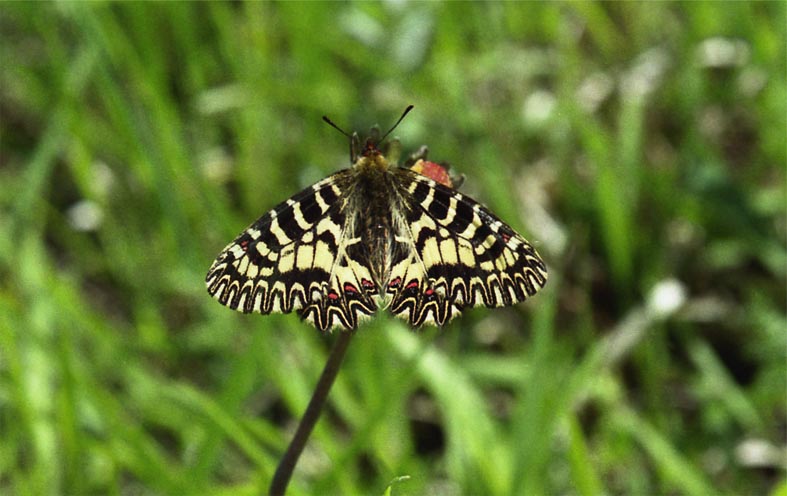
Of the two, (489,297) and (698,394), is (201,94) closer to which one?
(698,394)

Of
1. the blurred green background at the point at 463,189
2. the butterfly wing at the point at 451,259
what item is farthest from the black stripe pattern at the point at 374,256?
the blurred green background at the point at 463,189

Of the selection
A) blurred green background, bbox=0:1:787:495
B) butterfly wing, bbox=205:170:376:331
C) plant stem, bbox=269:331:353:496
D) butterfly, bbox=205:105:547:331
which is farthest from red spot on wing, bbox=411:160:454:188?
blurred green background, bbox=0:1:787:495

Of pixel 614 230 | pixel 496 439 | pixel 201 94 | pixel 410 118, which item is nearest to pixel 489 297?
pixel 496 439

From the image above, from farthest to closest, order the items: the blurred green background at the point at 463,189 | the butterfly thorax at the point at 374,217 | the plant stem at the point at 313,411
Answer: the blurred green background at the point at 463,189 < the butterfly thorax at the point at 374,217 < the plant stem at the point at 313,411

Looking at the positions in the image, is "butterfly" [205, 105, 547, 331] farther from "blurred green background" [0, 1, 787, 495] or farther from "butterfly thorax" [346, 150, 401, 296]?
"blurred green background" [0, 1, 787, 495]

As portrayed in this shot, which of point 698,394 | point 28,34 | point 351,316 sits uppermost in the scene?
point 28,34

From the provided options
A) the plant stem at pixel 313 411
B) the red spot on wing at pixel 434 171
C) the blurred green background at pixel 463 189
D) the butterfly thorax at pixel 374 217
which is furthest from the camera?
the blurred green background at pixel 463 189

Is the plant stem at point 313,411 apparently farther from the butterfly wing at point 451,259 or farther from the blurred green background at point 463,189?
the blurred green background at point 463,189

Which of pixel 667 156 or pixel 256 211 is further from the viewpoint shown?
pixel 667 156
